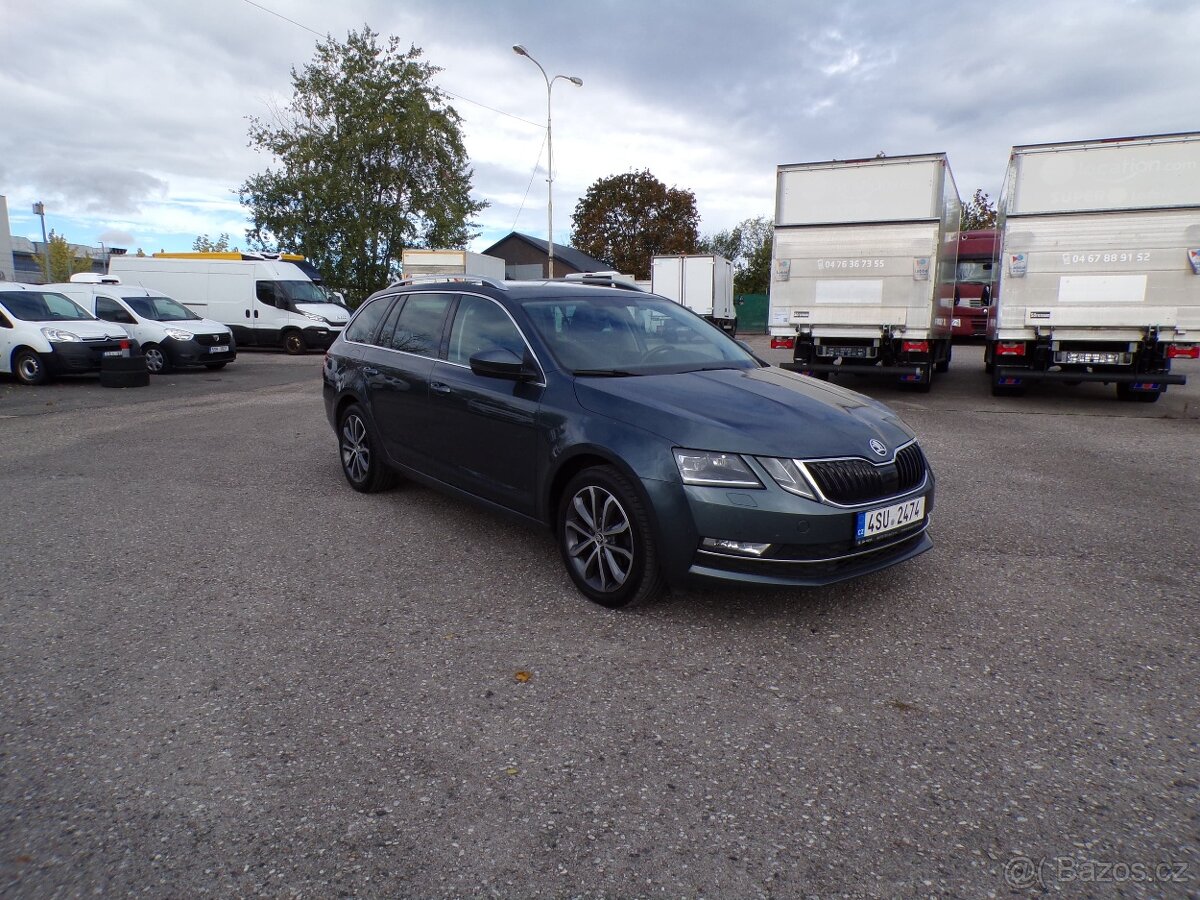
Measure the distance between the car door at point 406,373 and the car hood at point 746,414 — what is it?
1.52 meters

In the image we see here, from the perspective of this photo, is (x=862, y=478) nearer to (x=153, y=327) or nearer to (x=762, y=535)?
(x=762, y=535)

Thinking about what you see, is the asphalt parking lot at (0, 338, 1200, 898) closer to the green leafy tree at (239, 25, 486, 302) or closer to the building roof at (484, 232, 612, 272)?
the green leafy tree at (239, 25, 486, 302)

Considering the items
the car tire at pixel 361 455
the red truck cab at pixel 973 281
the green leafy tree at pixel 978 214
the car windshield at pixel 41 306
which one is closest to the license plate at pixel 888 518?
the car tire at pixel 361 455

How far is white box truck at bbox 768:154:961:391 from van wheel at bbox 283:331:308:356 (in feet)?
48.1

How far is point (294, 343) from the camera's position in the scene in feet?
72.2

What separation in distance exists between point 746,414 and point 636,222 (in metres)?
55.2

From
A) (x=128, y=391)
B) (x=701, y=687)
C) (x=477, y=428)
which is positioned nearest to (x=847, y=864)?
(x=701, y=687)

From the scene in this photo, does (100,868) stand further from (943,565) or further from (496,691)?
(943,565)

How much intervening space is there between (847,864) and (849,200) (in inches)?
444

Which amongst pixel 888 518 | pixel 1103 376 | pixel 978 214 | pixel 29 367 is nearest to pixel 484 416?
pixel 888 518

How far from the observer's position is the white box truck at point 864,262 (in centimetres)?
1145

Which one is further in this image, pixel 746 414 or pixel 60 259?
pixel 60 259

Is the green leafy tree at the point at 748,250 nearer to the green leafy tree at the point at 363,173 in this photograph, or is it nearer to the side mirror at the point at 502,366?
the green leafy tree at the point at 363,173

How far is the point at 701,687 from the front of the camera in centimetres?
313
